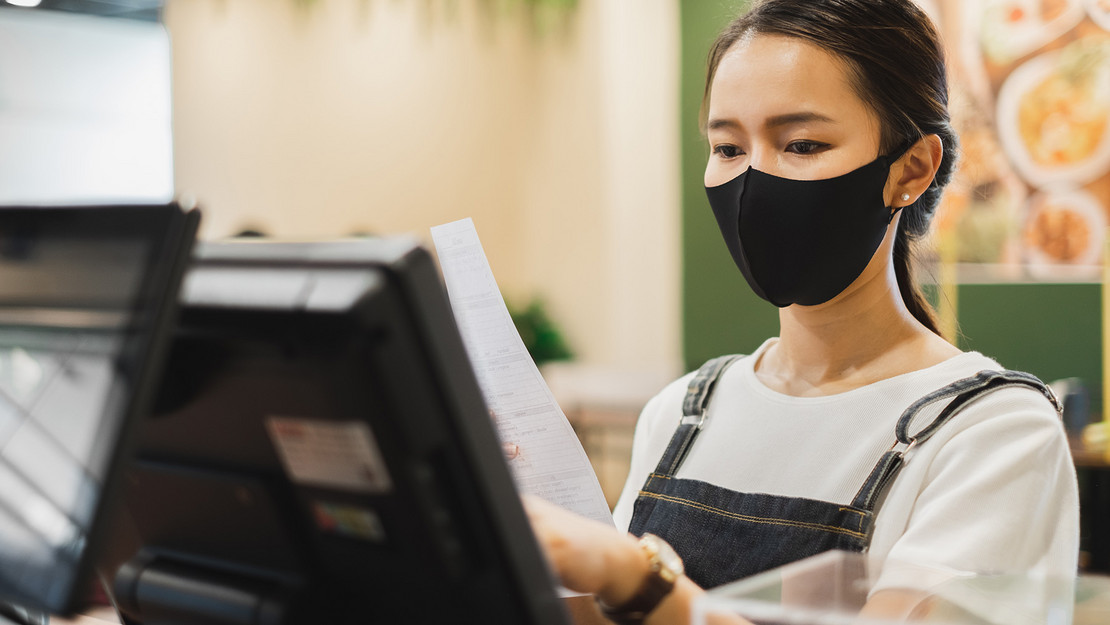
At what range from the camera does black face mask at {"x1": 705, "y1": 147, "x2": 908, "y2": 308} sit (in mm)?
1266

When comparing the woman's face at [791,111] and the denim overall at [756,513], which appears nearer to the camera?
the denim overall at [756,513]

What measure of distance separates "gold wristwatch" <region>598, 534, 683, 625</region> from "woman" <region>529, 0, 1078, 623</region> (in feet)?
1.14

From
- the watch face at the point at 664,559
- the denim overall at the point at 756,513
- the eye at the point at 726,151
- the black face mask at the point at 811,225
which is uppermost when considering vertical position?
the eye at the point at 726,151

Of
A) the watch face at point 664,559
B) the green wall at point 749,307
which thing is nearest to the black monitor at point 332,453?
the watch face at point 664,559

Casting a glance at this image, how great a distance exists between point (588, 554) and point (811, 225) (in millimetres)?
724

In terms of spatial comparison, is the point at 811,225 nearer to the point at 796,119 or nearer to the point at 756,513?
the point at 796,119

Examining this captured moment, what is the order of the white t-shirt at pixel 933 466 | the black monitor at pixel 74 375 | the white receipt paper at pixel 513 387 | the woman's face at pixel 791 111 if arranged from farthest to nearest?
1. the woman's face at pixel 791 111
2. the white t-shirt at pixel 933 466
3. the white receipt paper at pixel 513 387
4. the black monitor at pixel 74 375

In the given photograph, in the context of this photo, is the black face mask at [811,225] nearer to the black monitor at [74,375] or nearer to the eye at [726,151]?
the eye at [726,151]

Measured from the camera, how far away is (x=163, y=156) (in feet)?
16.4

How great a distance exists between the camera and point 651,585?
0.75 metres

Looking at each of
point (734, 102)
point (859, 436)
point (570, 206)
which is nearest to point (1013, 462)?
point (859, 436)

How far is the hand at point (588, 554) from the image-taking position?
2.23 ft

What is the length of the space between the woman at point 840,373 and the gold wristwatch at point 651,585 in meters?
0.35

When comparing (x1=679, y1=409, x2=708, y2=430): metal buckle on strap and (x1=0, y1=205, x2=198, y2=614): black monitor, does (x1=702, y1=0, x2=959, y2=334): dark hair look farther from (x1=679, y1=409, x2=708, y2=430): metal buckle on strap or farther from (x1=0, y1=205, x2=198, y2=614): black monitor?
(x1=0, y1=205, x2=198, y2=614): black monitor
